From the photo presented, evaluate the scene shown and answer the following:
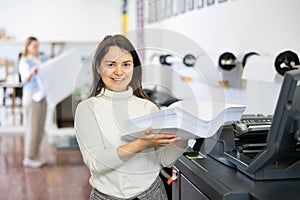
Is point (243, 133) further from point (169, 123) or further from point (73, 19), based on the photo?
point (73, 19)

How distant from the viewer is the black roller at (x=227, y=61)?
2.58 m

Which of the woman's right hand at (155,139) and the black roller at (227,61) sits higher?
the black roller at (227,61)

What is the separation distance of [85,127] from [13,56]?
580cm

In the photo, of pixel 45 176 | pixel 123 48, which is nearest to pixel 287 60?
pixel 123 48

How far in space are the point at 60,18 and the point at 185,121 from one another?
5913 mm

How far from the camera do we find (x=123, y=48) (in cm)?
129

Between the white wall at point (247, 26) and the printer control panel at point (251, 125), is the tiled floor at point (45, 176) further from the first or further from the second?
the printer control panel at point (251, 125)

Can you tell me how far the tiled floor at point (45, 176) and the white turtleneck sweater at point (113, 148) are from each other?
2392mm

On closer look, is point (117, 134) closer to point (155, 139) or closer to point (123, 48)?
point (155, 139)

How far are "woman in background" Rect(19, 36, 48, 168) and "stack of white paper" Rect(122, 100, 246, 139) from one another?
3.43 m

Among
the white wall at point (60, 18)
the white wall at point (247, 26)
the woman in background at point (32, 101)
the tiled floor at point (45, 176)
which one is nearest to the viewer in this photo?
the white wall at point (247, 26)

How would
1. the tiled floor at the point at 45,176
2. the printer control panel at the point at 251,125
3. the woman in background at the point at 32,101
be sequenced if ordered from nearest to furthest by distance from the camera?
1. the printer control panel at the point at 251,125
2. the tiled floor at the point at 45,176
3. the woman in background at the point at 32,101

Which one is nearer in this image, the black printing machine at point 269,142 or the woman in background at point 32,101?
the black printing machine at point 269,142

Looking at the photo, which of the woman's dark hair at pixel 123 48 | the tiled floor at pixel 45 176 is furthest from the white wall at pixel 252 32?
the tiled floor at pixel 45 176
